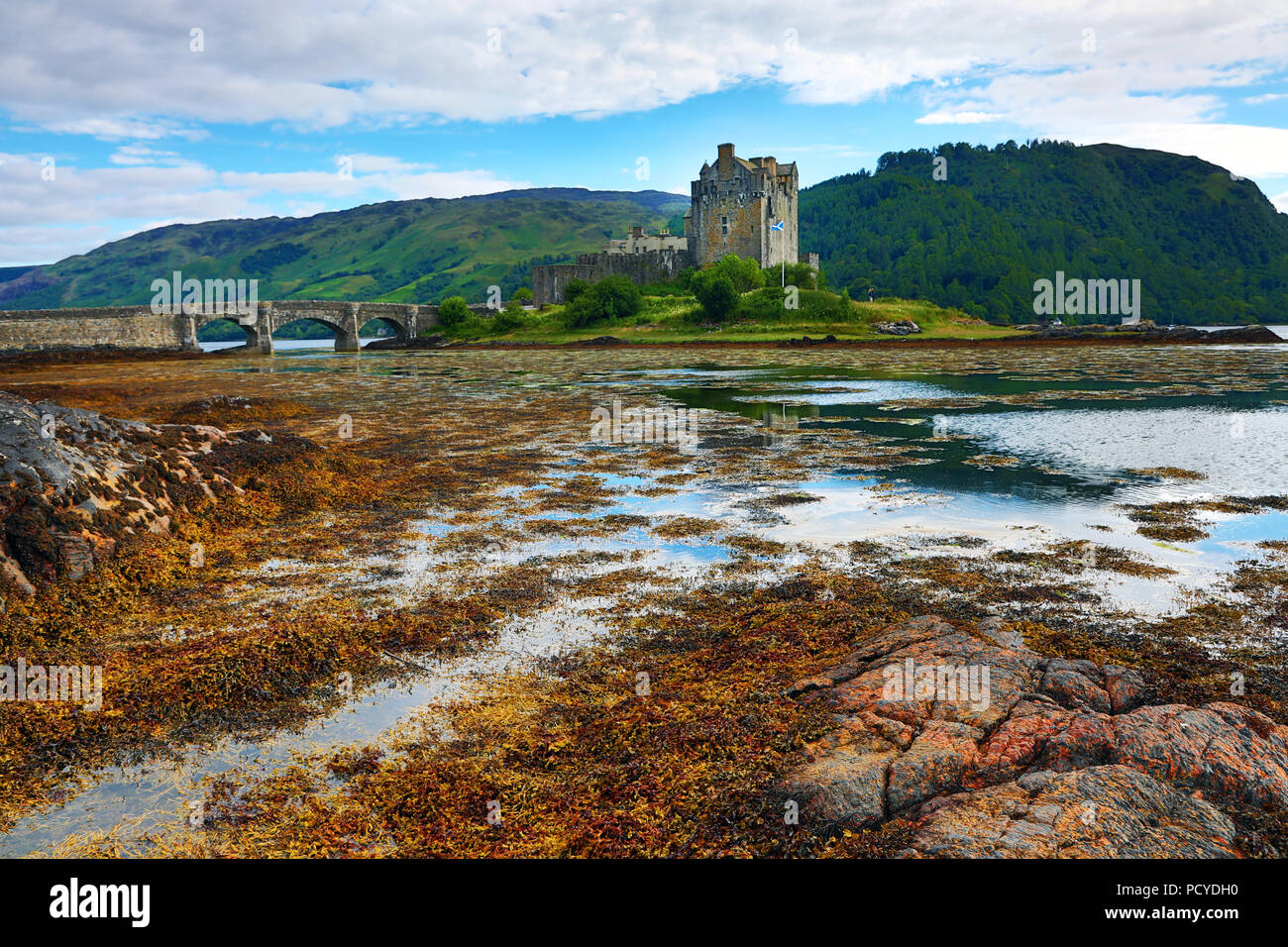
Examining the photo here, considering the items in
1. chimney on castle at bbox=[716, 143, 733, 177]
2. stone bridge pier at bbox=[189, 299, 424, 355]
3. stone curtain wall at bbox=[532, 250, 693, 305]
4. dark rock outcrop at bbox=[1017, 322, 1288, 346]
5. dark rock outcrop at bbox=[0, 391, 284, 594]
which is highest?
chimney on castle at bbox=[716, 143, 733, 177]

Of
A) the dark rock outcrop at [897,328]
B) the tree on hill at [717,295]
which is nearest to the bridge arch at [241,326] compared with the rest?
the tree on hill at [717,295]

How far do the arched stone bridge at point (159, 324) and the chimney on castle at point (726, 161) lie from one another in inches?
1907

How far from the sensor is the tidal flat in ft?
19.1

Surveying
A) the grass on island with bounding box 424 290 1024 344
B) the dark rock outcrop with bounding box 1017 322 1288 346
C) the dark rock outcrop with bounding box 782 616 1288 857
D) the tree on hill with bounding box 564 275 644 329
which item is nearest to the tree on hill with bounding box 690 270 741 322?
the grass on island with bounding box 424 290 1024 344

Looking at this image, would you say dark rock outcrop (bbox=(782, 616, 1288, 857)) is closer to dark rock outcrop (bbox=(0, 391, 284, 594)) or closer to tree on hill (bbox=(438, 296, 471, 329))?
dark rock outcrop (bbox=(0, 391, 284, 594))

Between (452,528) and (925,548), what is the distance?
7.86 meters

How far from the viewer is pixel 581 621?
9906 millimetres

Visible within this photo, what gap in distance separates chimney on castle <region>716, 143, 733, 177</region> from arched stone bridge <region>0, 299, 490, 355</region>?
159 ft

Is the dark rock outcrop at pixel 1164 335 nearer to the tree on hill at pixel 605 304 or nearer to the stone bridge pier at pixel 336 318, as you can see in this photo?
the tree on hill at pixel 605 304

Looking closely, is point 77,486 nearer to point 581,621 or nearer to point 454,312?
point 581,621

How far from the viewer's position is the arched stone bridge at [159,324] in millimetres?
78938

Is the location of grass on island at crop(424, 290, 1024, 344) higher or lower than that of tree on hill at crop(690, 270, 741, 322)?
lower
